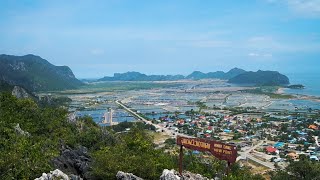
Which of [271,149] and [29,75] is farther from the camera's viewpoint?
[29,75]

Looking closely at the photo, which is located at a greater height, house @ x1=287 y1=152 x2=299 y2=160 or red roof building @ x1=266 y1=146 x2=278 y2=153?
house @ x1=287 y1=152 x2=299 y2=160

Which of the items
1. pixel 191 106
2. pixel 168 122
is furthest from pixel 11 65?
pixel 168 122

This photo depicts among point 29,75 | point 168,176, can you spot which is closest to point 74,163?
point 168,176

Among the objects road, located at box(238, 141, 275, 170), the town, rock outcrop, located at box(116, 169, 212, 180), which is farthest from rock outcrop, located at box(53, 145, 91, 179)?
road, located at box(238, 141, 275, 170)

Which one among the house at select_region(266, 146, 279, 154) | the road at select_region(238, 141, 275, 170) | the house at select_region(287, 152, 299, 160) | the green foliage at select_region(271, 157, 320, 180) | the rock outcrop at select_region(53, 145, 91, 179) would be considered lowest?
the road at select_region(238, 141, 275, 170)

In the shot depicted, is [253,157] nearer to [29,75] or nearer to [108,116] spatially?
[108,116]

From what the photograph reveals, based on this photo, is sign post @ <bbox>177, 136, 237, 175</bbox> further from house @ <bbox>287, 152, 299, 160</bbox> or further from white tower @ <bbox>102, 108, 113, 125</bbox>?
white tower @ <bbox>102, 108, 113, 125</bbox>

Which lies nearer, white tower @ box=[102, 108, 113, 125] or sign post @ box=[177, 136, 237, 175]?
sign post @ box=[177, 136, 237, 175]

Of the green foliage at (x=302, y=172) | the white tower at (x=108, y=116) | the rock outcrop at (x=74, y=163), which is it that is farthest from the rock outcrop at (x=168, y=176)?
the white tower at (x=108, y=116)

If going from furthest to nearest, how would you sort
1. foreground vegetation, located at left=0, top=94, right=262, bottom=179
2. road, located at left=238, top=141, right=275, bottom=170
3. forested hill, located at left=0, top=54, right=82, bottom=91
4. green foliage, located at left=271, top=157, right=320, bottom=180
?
forested hill, located at left=0, top=54, right=82, bottom=91 → road, located at left=238, top=141, right=275, bottom=170 → green foliage, located at left=271, top=157, right=320, bottom=180 → foreground vegetation, located at left=0, top=94, right=262, bottom=179
